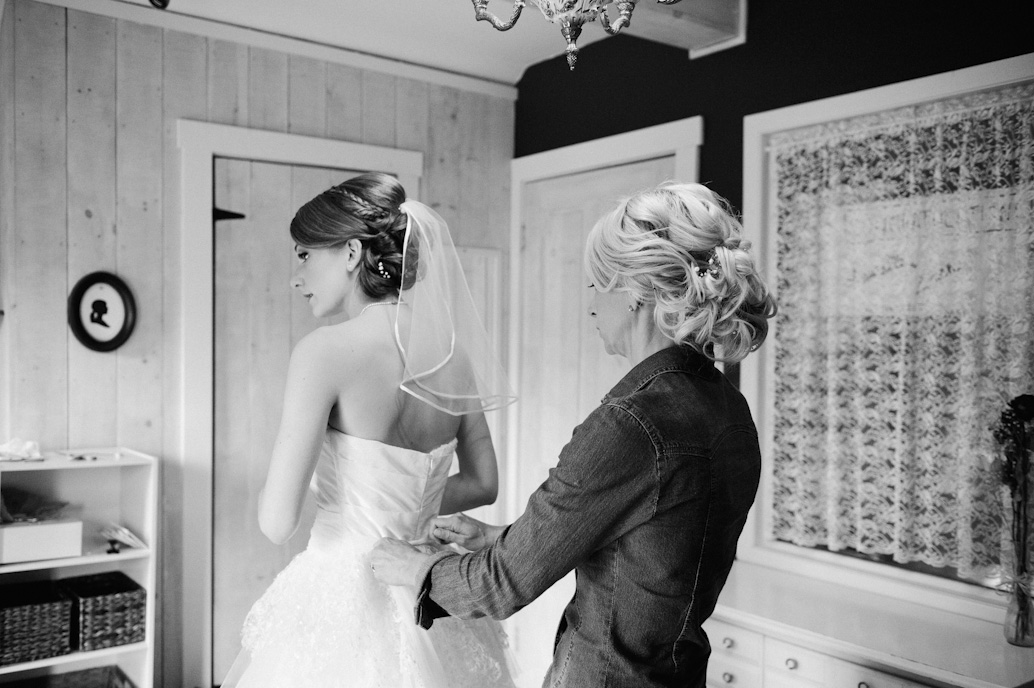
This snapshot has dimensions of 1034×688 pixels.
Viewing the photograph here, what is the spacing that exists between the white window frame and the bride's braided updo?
1.49 meters

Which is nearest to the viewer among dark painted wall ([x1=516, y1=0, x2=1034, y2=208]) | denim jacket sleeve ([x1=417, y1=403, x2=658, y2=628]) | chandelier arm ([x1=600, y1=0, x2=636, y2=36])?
denim jacket sleeve ([x1=417, y1=403, x2=658, y2=628])

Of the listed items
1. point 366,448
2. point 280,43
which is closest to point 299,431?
point 366,448

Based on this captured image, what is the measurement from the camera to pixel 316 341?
1805 mm

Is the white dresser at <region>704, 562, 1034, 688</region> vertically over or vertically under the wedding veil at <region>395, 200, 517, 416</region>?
under

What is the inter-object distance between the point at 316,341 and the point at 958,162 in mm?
1841

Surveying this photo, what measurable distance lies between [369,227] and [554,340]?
212cm

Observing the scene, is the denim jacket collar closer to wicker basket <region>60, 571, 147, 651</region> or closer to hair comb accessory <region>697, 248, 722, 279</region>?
hair comb accessory <region>697, 248, 722, 279</region>

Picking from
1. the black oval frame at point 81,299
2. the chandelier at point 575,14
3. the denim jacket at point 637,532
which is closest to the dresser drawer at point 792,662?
the denim jacket at point 637,532

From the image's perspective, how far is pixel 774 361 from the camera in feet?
9.75

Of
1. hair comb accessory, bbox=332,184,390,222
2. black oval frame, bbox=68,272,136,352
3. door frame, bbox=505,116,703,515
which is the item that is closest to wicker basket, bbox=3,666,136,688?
black oval frame, bbox=68,272,136,352

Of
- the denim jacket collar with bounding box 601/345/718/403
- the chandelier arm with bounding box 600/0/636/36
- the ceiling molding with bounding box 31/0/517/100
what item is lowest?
the denim jacket collar with bounding box 601/345/718/403

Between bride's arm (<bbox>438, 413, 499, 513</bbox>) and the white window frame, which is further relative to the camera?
the white window frame

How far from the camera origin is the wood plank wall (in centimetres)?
296

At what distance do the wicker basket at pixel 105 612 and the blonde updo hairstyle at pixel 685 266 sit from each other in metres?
2.20
